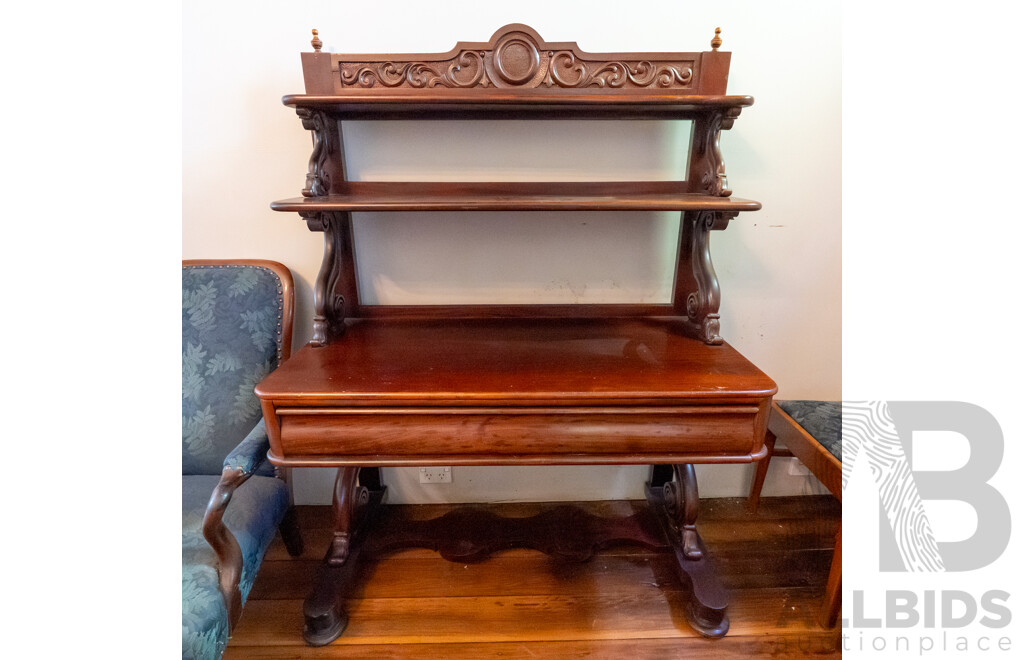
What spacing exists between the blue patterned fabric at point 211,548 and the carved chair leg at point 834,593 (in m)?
1.47

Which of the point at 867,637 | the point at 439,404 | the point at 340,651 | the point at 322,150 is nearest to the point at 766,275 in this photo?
the point at 867,637

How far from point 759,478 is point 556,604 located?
2.76 ft

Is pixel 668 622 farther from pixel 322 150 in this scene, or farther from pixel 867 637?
pixel 322 150

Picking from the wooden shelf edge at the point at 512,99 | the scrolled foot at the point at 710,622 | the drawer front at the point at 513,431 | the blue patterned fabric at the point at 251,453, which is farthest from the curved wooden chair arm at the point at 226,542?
the scrolled foot at the point at 710,622

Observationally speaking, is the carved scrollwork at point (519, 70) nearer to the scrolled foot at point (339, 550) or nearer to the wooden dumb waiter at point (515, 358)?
the wooden dumb waiter at point (515, 358)

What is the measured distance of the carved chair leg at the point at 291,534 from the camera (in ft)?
5.17

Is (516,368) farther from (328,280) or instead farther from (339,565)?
(339,565)

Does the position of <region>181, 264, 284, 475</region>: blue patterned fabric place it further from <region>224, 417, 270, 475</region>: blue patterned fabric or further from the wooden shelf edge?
the wooden shelf edge

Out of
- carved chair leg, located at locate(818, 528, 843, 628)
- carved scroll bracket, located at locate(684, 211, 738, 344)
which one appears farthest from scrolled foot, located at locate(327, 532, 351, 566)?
carved chair leg, located at locate(818, 528, 843, 628)

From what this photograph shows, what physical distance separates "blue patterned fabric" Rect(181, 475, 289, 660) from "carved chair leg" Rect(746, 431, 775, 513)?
1507 mm

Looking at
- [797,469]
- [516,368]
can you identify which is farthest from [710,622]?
[516,368]

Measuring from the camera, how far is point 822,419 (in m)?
1.53

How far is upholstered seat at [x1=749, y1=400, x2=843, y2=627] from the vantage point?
4.57 feet

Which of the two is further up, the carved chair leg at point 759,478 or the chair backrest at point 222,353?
the chair backrest at point 222,353
